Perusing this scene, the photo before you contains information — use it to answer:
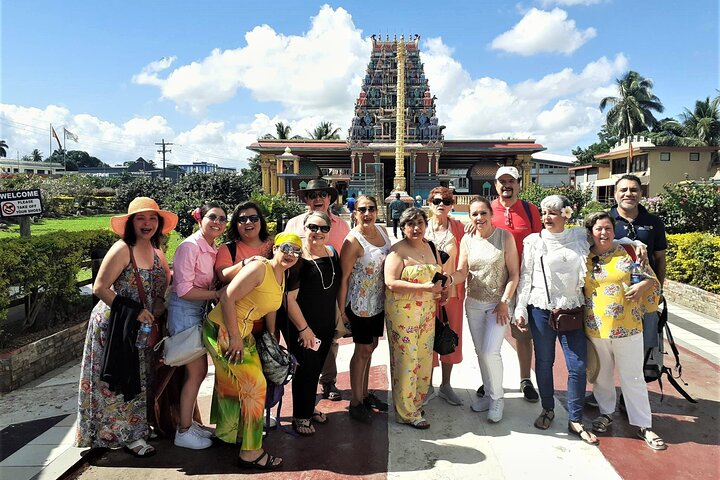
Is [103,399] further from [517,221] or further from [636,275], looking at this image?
[636,275]

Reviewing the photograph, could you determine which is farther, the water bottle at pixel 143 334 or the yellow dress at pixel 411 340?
the yellow dress at pixel 411 340

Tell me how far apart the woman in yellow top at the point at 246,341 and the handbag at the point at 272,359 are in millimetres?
49

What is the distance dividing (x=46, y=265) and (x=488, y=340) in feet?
14.3

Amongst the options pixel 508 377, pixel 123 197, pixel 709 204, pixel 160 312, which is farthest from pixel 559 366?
pixel 123 197

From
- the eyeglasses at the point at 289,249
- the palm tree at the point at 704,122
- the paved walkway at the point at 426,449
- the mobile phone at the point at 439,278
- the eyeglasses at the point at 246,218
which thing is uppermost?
the palm tree at the point at 704,122

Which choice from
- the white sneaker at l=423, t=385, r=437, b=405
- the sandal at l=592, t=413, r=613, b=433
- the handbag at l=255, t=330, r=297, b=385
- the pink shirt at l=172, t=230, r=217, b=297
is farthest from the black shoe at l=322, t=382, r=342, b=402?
the sandal at l=592, t=413, r=613, b=433

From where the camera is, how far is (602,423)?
3.19m

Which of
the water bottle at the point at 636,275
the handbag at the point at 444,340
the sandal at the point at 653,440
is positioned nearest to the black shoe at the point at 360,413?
the handbag at the point at 444,340

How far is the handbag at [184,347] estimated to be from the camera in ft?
9.25

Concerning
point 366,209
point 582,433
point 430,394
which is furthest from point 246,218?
point 582,433

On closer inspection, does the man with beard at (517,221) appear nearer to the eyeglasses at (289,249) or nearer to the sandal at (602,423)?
the sandal at (602,423)

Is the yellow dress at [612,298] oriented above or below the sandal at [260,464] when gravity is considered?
above

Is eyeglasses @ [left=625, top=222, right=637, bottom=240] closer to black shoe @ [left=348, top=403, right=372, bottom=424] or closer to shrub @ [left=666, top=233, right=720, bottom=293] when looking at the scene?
black shoe @ [left=348, top=403, right=372, bottom=424]

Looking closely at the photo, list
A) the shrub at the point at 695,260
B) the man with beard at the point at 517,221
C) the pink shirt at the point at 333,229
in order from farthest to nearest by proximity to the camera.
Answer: the shrub at the point at 695,260, the man with beard at the point at 517,221, the pink shirt at the point at 333,229
